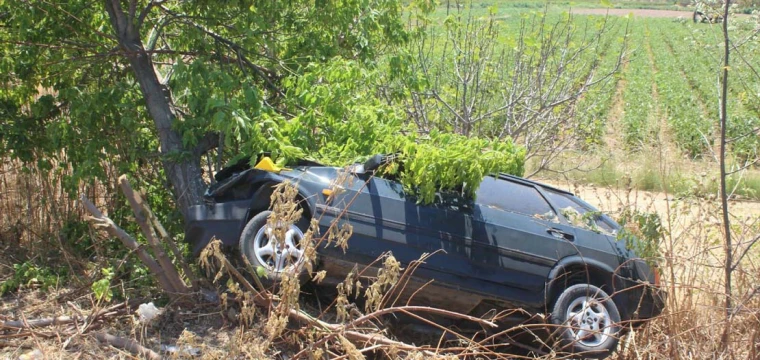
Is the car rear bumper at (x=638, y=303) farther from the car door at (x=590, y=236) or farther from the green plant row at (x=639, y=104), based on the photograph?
the green plant row at (x=639, y=104)

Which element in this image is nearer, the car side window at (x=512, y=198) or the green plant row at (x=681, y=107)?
the car side window at (x=512, y=198)

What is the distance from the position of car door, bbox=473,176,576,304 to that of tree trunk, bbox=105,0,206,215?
294cm

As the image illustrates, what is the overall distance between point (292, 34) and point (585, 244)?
12.8ft

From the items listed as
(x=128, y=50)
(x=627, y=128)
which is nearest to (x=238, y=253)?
(x=128, y=50)

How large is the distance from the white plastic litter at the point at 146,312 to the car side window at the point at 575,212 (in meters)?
3.60

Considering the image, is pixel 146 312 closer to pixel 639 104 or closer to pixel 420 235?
pixel 420 235

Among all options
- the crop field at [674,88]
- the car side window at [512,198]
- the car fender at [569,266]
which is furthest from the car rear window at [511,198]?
the crop field at [674,88]

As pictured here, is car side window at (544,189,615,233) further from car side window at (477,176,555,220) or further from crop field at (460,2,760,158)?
crop field at (460,2,760,158)

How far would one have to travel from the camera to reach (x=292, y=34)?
8.75 metres

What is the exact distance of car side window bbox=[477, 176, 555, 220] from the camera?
705cm

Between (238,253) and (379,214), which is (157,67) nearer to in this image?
(238,253)

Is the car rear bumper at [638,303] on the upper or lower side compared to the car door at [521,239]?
lower

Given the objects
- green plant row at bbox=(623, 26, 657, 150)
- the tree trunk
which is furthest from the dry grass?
green plant row at bbox=(623, 26, 657, 150)

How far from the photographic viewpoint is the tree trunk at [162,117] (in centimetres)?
803
